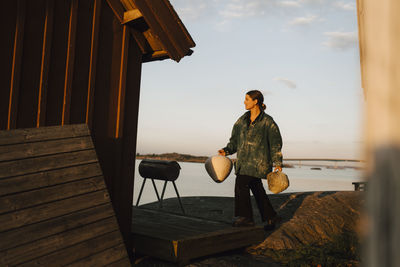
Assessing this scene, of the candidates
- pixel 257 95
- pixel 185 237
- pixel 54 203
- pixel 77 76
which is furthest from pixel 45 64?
pixel 257 95

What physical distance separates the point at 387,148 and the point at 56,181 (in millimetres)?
3126

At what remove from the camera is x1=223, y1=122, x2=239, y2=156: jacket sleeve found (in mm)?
6047

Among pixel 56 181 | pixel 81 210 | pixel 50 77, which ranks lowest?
pixel 81 210

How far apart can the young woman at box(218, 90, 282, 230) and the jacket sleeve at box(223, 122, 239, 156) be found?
0.48ft

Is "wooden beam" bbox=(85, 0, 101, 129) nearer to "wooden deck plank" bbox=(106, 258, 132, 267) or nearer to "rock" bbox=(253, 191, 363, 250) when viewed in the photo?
"wooden deck plank" bbox=(106, 258, 132, 267)

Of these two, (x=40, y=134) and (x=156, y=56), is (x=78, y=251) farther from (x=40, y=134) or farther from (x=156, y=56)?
(x=156, y=56)

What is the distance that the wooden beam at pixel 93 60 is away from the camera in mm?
4207

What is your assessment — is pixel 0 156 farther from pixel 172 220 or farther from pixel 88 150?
pixel 172 220

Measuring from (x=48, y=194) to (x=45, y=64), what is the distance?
1451mm

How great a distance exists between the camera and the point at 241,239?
5.27m

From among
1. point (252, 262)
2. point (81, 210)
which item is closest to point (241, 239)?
point (252, 262)

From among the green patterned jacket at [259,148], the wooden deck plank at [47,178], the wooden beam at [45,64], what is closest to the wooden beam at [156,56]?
the wooden beam at [45,64]

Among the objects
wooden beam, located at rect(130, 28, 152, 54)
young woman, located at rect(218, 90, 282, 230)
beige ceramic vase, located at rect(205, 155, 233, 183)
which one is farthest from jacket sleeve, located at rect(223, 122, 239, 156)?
wooden beam, located at rect(130, 28, 152, 54)

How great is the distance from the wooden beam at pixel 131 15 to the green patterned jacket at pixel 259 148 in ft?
7.91
